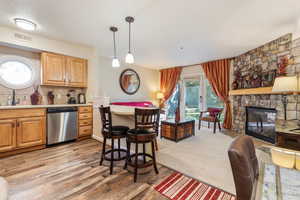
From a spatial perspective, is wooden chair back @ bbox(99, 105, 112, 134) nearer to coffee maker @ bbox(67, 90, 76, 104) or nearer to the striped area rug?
the striped area rug

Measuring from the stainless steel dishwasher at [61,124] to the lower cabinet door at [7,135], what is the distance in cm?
53

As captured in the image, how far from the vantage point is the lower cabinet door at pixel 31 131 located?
260 cm

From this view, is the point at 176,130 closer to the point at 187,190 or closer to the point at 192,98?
the point at 187,190

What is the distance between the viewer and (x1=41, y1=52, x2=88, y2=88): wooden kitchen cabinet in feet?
10.1

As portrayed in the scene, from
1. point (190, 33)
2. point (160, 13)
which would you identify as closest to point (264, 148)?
point (160, 13)

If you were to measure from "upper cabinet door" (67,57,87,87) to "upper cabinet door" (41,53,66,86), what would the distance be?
11cm

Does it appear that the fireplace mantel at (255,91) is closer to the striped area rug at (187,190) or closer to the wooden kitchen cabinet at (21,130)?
the striped area rug at (187,190)

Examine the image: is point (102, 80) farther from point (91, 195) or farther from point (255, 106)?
point (255, 106)

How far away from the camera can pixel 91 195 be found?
5.14ft

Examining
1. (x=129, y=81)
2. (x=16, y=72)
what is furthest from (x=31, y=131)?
(x=129, y=81)

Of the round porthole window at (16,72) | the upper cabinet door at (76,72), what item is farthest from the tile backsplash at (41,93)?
the upper cabinet door at (76,72)

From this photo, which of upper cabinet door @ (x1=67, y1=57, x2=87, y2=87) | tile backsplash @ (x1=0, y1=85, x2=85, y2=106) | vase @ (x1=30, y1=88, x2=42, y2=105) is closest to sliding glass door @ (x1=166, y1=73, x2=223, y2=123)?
upper cabinet door @ (x1=67, y1=57, x2=87, y2=87)

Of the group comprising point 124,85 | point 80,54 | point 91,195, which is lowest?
point 91,195

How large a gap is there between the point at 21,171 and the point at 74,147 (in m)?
0.98
